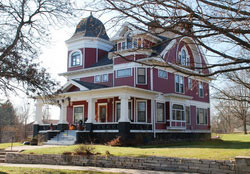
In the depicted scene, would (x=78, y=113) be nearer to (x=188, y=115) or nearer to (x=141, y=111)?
(x=141, y=111)

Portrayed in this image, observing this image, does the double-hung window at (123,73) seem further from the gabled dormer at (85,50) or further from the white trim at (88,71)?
the gabled dormer at (85,50)

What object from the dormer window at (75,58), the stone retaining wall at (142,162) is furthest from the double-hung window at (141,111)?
the stone retaining wall at (142,162)

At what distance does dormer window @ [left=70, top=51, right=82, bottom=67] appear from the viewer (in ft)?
100

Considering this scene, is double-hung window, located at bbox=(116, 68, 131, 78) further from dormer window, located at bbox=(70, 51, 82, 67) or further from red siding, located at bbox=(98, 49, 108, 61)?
dormer window, located at bbox=(70, 51, 82, 67)

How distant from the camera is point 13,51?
12852 mm

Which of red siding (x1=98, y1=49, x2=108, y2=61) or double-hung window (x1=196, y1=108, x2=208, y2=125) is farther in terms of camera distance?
double-hung window (x1=196, y1=108, x2=208, y2=125)

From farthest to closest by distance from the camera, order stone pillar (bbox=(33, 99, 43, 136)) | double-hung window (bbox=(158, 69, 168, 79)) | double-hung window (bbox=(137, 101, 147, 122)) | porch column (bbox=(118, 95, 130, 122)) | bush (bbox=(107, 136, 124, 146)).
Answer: stone pillar (bbox=(33, 99, 43, 136)) < double-hung window (bbox=(158, 69, 168, 79)) < double-hung window (bbox=(137, 101, 147, 122)) < porch column (bbox=(118, 95, 130, 122)) < bush (bbox=(107, 136, 124, 146))

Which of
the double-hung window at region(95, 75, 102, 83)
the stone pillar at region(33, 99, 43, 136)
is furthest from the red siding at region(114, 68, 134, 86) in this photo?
the stone pillar at region(33, 99, 43, 136)

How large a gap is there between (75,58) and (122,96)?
36.9ft

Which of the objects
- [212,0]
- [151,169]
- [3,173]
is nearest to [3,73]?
[3,173]

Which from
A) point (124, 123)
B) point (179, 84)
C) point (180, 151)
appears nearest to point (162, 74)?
point (179, 84)

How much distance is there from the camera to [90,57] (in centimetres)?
3009

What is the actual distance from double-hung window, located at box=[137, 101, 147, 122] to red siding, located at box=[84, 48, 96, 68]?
811cm

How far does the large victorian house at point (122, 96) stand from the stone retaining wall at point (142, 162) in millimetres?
6981
